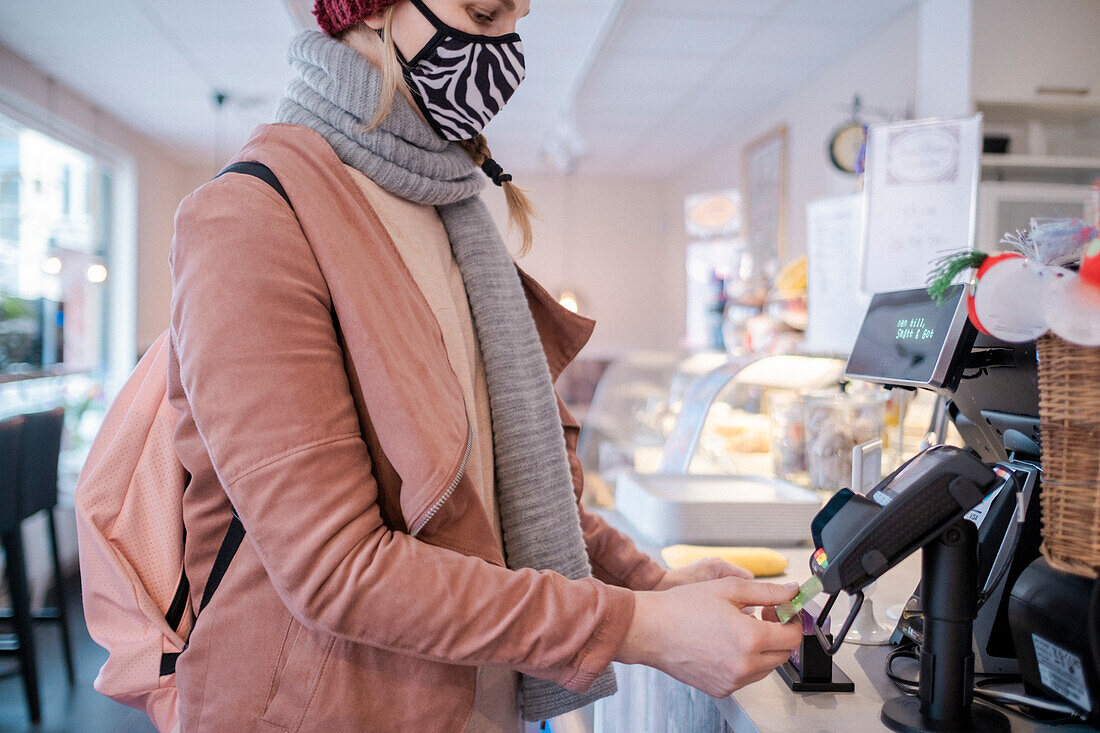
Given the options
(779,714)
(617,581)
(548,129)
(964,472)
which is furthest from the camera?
(548,129)

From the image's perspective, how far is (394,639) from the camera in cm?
69

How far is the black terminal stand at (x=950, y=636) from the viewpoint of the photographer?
2.39ft

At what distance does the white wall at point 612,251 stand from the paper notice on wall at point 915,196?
6138mm

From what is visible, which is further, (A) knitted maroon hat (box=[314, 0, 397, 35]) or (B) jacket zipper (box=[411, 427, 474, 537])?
(A) knitted maroon hat (box=[314, 0, 397, 35])

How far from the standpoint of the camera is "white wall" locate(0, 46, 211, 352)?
462 cm

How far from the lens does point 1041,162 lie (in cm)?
330

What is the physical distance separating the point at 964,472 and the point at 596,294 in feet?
24.9

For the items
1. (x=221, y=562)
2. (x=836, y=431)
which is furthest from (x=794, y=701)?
(x=836, y=431)

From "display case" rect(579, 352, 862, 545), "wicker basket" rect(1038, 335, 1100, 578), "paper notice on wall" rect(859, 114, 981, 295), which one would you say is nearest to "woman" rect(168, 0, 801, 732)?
"wicker basket" rect(1038, 335, 1100, 578)

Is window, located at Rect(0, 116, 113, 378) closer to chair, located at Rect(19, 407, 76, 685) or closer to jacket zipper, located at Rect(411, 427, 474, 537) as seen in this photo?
chair, located at Rect(19, 407, 76, 685)

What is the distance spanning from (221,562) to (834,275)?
206 centimetres

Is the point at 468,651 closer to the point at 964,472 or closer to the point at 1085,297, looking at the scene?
the point at 964,472

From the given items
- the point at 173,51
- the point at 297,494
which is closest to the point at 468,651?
the point at 297,494

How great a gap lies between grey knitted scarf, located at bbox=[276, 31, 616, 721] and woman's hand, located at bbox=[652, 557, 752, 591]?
0.16m
